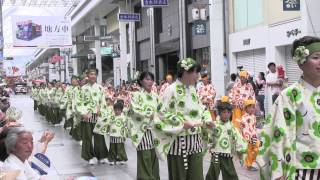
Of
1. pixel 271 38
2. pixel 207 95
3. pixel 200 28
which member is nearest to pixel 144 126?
pixel 207 95

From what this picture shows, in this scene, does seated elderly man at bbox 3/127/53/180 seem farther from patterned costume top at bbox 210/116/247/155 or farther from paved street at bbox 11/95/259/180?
patterned costume top at bbox 210/116/247/155

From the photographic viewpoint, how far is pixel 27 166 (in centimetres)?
391

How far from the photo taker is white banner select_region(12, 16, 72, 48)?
91.9ft

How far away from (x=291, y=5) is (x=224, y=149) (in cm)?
780

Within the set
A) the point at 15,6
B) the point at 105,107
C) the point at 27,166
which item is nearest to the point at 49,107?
the point at 105,107

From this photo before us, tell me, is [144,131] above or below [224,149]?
above

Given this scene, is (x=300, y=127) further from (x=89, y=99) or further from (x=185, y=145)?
(x=89, y=99)

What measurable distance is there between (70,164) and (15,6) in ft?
104

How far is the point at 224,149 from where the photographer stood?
259 inches

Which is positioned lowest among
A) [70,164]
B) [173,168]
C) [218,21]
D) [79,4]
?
[70,164]

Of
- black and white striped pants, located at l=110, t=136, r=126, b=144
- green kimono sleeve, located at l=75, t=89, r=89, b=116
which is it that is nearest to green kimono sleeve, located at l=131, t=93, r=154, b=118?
→ black and white striped pants, located at l=110, t=136, r=126, b=144

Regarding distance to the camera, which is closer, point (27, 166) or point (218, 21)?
point (27, 166)

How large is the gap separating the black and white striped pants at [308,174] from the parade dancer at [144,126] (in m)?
3.80

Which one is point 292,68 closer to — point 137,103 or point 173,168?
point 137,103
